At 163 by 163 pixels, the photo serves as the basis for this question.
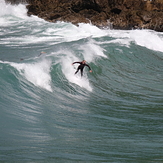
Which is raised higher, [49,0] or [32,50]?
[49,0]

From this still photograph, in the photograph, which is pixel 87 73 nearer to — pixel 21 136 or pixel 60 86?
pixel 60 86

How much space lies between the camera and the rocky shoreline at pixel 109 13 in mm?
30484

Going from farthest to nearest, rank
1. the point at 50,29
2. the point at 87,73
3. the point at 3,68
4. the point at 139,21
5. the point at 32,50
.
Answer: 1. the point at 139,21
2. the point at 50,29
3. the point at 32,50
4. the point at 87,73
5. the point at 3,68

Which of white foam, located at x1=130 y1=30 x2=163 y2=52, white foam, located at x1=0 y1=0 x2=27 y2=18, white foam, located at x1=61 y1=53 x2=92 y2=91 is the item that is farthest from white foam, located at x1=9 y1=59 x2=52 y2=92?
white foam, located at x1=0 y1=0 x2=27 y2=18

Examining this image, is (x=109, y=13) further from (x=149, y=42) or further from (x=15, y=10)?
(x=15, y=10)

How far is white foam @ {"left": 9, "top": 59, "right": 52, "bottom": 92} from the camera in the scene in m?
11.3

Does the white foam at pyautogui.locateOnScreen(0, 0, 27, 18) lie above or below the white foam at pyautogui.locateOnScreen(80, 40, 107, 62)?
above

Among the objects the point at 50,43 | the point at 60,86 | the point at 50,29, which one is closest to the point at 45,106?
the point at 60,86

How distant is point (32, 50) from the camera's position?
58.1ft

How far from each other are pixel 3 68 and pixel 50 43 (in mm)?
9399

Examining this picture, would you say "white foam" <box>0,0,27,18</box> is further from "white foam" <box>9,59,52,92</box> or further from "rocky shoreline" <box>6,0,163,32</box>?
"white foam" <box>9,59,52,92</box>

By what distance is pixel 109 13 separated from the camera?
3195 centimetres

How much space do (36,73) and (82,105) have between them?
2476mm

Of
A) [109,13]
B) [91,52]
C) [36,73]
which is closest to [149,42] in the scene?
[91,52]
